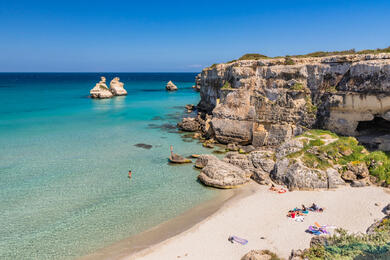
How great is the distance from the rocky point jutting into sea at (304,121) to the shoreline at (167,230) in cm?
158

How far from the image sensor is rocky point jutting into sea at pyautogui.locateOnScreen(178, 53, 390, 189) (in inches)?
786

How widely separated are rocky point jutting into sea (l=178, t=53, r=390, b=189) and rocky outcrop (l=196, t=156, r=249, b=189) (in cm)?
8

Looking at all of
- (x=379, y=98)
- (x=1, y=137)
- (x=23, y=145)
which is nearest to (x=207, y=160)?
(x=379, y=98)

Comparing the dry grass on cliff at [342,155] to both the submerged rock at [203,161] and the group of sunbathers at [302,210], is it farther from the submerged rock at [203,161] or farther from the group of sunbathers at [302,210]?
the submerged rock at [203,161]

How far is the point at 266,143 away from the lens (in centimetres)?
2869

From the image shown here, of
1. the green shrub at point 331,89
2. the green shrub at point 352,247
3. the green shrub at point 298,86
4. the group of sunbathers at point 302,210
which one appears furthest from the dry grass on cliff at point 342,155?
the green shrub at point 352,247

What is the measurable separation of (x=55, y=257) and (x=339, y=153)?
2053cm

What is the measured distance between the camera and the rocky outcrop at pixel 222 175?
66.7 feet

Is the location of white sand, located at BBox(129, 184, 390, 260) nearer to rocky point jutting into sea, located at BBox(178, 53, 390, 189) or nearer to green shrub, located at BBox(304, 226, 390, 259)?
green shrub, located at BBox(304, 226, 390, 259)

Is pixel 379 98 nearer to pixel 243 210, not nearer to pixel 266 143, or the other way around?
pixel 266 143

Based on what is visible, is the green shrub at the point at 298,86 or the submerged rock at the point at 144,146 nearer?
the green shrub at the point at 298,86

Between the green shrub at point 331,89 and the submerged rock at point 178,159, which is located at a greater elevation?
the green shrub at point 331,89

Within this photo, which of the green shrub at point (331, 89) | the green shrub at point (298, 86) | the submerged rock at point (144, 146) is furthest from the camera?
the submerged rock at point (144, 146)

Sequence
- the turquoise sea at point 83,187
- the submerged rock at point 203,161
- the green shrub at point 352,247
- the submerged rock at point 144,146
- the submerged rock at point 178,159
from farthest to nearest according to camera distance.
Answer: the submerged rock at point 144,146 < the submerged rock at point 178,159 < the submerged rock at point 203,161 < the turquoise sea at point 83,187 < the green shrub at point 352,247
